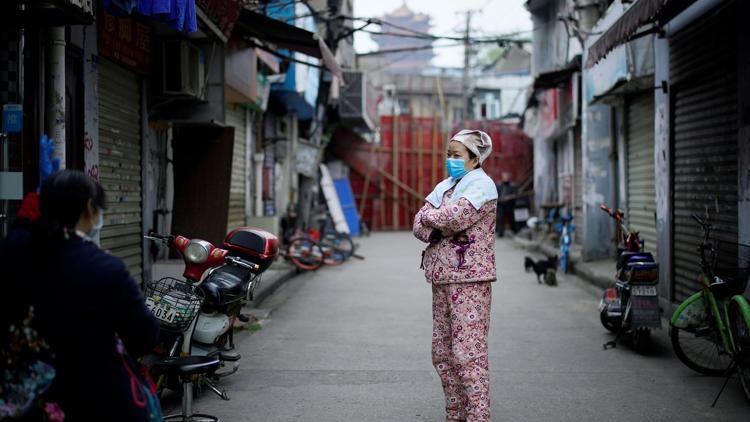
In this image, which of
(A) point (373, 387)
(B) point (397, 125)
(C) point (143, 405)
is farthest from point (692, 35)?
(B) point (397, 125)

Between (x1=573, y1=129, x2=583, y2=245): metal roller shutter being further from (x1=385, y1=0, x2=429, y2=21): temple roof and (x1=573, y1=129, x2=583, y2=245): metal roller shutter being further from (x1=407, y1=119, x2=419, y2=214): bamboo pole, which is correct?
(x1=385, y1=0, x2=429, y2=21): temple roof

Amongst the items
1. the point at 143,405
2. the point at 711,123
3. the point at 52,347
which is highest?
the point at 711,123

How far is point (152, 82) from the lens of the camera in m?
9.34

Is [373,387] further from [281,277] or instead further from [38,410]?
[281,277]

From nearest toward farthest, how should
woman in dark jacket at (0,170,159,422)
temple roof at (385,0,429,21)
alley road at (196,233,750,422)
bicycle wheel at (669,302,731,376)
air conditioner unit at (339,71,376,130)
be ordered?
woman in dark jacket at (0,170,159,422)
alley road at (196,233,750,422)
bicycle wheel at (669,302,731,376)
air conditioner unit at (339,71,376,130)
temple roof at (385,0,429,21)

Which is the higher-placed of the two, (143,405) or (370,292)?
(143,405)

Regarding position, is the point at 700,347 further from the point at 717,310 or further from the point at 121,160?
the point at 121,160

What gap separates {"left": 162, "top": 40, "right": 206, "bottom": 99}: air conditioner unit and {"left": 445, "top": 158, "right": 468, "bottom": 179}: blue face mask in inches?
209

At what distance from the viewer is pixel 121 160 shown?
8539 mm

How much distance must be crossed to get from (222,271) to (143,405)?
2.97 meters

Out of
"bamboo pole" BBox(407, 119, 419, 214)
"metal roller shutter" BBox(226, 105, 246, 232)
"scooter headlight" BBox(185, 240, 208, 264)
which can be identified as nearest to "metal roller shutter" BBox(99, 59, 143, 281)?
"scooter headlight" BBox(185, 240, 208, 264)

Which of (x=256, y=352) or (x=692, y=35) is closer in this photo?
(x=256, y=352)

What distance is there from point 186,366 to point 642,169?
33.3 feet

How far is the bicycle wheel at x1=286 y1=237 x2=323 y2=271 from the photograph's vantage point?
15250 millimetres
